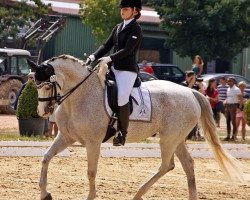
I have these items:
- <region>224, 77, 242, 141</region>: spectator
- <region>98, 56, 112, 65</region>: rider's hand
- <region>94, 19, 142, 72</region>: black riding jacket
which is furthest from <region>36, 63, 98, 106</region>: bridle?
<region>224, 77, 242, 141</region>: spectator

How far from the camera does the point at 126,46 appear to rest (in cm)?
971

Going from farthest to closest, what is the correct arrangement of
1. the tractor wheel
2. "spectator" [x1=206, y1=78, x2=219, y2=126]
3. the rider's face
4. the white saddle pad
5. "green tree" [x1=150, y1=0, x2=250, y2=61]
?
1. "green tree" [x1=150, y1=0, x2=250, y2=61]
2. the tractor wheel
3. "spectator" [x1=206, y1=78, x2=219, y2=126]
4. the white saddle pad
5. the rider's face

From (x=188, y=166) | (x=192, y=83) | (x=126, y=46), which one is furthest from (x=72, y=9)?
(x=126, y=46)

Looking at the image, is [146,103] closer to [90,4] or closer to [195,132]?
[195,132]

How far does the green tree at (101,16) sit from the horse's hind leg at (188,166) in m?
33.7

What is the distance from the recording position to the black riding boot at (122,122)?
31.8 feet

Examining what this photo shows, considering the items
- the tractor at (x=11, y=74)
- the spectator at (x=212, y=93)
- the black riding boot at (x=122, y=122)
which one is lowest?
the tractor at (x=11, y=74)

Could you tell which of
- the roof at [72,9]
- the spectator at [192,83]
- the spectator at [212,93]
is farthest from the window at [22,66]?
the roof at [72,9]

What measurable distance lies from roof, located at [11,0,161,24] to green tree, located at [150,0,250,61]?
156 inches

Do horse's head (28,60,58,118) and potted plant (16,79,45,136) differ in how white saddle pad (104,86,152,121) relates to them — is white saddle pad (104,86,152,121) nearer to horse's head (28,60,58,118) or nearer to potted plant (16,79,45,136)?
horse's head (28,60,58,118)

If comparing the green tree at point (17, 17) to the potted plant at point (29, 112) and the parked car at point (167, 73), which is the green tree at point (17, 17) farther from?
the potted plant at point (29, 112)

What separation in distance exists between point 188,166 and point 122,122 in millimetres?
1224

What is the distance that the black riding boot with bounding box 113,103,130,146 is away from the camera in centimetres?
970

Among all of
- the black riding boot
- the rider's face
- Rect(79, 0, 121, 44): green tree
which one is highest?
the rider's face
